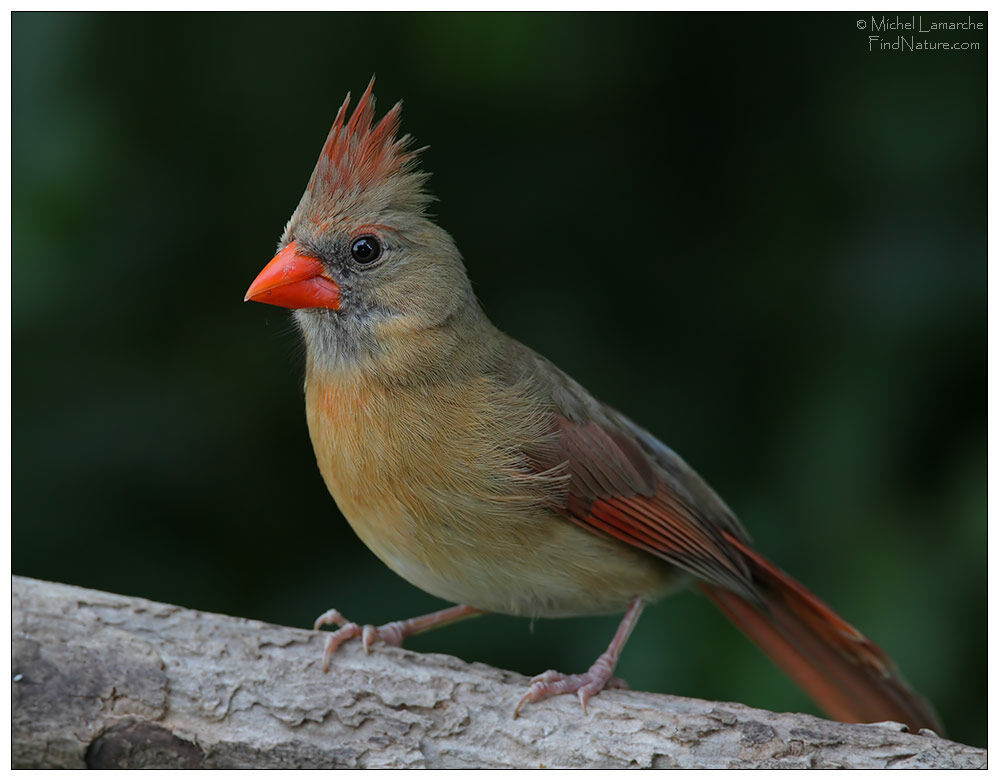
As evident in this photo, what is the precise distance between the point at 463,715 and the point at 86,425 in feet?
4.78

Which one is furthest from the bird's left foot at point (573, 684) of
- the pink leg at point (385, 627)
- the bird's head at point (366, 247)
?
the bird's head at point (366, 247)

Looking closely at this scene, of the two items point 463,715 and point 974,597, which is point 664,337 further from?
point 463,715

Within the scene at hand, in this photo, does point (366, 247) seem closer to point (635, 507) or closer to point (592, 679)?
point (635, 507)

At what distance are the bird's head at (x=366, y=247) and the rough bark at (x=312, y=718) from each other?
794 millimetres

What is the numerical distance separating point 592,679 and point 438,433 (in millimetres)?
715

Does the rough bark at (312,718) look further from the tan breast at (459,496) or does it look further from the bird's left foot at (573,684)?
the tan breast at (459,496)

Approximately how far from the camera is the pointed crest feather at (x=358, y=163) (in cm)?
282

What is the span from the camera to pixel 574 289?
3.54 meters

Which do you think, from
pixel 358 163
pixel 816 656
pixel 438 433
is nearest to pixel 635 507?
pixel 438 433

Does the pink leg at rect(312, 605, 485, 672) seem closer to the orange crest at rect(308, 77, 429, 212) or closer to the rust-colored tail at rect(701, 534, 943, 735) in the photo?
the rust-colored tail at rect(701, 534, 943, 735)

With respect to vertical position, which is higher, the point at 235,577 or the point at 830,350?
the point at 830,350

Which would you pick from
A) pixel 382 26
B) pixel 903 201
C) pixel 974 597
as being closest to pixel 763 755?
pixel 974 597

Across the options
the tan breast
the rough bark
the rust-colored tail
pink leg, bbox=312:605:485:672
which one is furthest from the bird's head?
the rust-colored tail

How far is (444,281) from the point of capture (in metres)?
2.89
